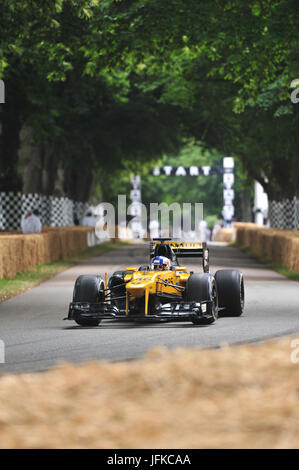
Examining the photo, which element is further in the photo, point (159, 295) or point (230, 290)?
point (230, 290)

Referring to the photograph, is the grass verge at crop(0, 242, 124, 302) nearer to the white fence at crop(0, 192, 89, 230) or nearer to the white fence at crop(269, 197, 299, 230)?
the white fence at crop(0, 192, 89, 230)

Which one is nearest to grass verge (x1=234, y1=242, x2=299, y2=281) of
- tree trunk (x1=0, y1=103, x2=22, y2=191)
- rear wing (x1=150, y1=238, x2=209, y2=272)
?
tree trunk (x1=0, y1=103, x2=22, y2=191)

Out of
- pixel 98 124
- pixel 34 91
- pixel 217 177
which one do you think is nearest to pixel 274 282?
pixel 34 91

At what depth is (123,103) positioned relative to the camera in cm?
4788

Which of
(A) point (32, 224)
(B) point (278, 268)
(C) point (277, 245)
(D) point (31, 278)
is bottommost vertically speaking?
(B) point (278, 268)

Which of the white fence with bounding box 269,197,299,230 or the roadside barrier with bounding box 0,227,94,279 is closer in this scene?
the roadside barrier with bounding box 0,227,94,279

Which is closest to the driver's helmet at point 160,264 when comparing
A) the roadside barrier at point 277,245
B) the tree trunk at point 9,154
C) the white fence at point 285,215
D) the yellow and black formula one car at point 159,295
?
the yellow and black formula one car at point 159,295

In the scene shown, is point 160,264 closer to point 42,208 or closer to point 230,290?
point 230,290

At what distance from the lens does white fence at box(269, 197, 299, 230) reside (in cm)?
4806

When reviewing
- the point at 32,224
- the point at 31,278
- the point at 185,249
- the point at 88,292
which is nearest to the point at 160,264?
the point at 185,249

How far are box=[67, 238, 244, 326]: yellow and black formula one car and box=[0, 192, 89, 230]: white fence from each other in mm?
22454

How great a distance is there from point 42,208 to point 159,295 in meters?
34.3

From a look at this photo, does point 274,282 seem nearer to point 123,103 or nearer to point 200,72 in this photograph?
point 200,72

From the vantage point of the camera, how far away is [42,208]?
49.7 metres
